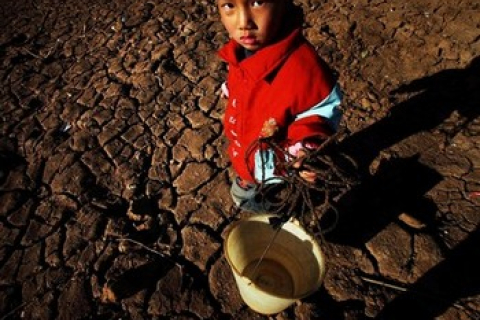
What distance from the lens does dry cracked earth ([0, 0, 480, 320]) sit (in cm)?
227

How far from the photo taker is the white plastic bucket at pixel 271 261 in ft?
5.91

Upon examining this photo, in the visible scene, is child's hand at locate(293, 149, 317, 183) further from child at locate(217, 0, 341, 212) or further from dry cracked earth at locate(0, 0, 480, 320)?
dry cracked earth at locate(0, 0, 480, 320)

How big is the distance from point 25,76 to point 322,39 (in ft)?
9.97

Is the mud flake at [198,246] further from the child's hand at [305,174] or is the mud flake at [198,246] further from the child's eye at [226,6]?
the child's eye at [226,6]

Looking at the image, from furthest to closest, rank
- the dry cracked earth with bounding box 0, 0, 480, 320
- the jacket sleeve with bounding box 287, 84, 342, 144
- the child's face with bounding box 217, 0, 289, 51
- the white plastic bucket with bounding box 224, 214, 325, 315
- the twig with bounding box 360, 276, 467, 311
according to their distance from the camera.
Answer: the dry cracked earth with bounding box 0, 0, 480, 320 < the twig with bounding box 360, 276, 467, 311 < the white plastic bucket with bounding box 224, 214, 325, 315 < the jacket sleeve with bounding box 287, 84, 342, 144 < the child's face with bounding box 217, 0, 289, 51

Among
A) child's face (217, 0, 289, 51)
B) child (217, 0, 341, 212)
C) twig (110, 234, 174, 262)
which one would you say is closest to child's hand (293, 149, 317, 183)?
child (217, 0, 341, 212)

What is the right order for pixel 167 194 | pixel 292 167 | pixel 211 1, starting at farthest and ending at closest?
pixel 211 1
pixel 167 194
pixel 292 167

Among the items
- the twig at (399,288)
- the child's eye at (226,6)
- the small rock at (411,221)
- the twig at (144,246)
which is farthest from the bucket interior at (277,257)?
the child's eye at (226,6)

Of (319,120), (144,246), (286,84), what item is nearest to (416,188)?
(319,120)

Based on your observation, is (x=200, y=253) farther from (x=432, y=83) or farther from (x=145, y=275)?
(x=432, y=83)

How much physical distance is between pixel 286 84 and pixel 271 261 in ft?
3.60

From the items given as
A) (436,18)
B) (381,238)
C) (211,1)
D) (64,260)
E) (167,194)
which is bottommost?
(64,260)

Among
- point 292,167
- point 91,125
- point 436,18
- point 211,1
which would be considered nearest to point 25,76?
point 91,125

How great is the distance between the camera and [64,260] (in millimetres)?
2504
